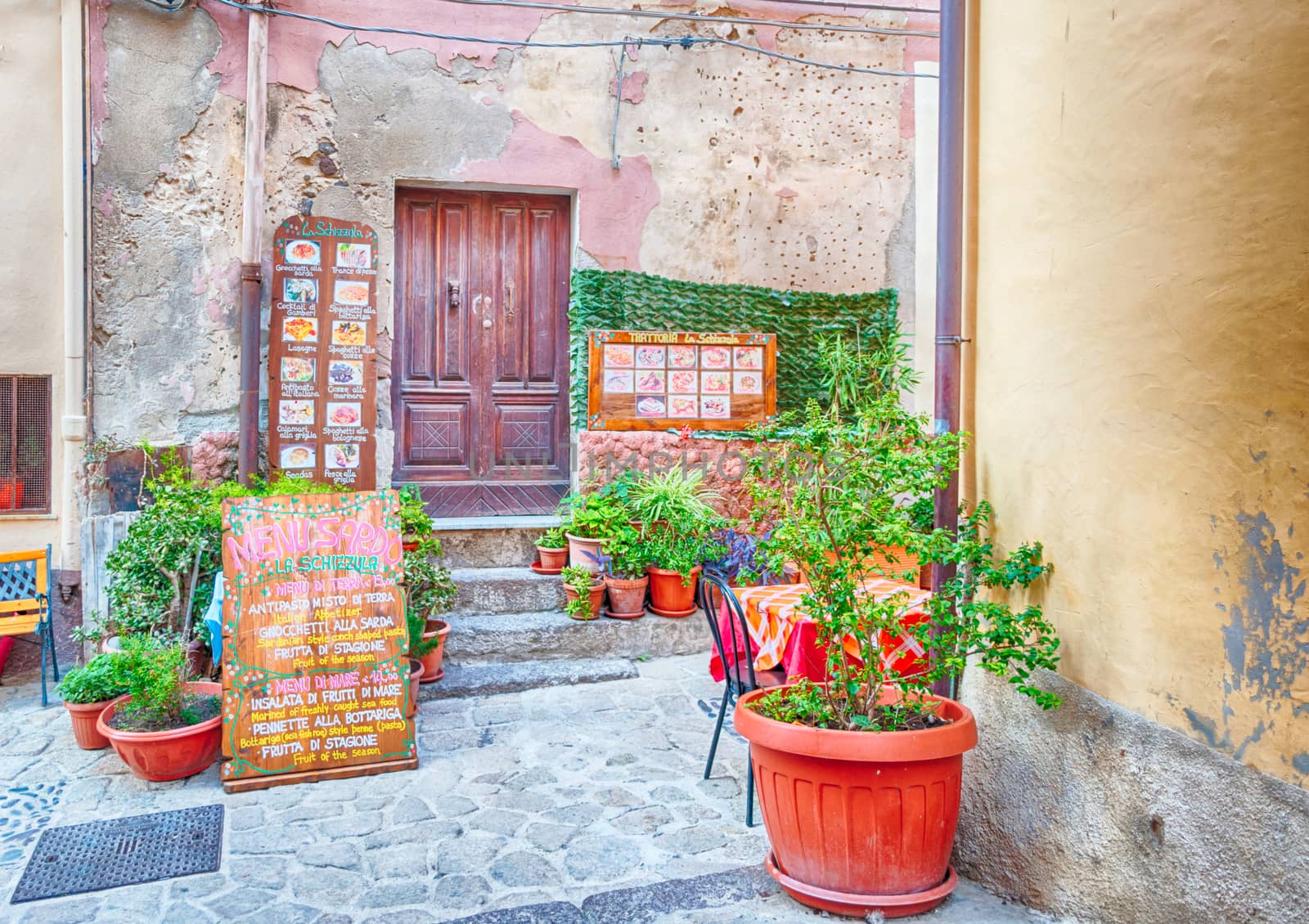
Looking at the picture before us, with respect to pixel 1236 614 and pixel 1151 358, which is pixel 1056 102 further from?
pixel 1236 614

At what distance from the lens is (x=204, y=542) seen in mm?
4809

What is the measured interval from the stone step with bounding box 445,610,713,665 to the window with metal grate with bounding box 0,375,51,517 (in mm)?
2638

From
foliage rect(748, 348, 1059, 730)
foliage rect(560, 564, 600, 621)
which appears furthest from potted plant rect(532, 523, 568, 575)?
foliage rect(748, 348, 1059, 730)

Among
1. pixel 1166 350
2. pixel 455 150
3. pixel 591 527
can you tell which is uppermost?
pixel 455 150

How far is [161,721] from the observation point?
12.9ft

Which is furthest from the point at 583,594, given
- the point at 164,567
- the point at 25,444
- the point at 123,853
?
the point at 25,444

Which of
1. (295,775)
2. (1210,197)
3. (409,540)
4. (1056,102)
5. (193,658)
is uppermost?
(1056,102)

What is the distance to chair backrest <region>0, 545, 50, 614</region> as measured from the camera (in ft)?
17.2

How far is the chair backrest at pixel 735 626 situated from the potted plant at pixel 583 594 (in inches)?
69.9

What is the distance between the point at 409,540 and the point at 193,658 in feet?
4.23

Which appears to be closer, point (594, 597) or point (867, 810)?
point (867, 810)

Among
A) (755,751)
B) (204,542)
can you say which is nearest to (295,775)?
(204,542)

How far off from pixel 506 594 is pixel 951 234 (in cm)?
357

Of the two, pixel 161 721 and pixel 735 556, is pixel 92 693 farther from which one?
pixel 735 556
